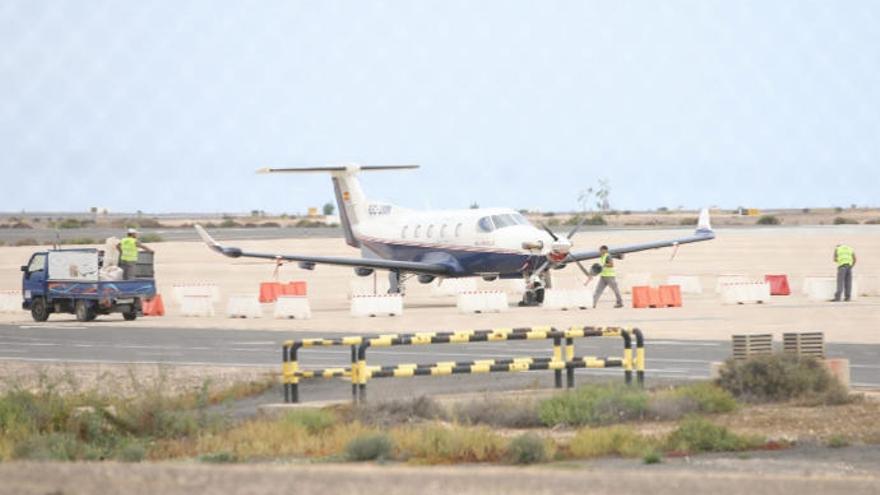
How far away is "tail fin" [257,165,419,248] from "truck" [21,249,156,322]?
12.5 metres

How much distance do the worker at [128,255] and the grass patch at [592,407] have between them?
85.5 feet

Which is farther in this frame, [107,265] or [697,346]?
[107,265]

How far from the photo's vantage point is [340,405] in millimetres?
23516

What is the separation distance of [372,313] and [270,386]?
68.3ft

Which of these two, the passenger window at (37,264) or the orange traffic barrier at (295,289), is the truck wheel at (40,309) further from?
the orange traffic barrier at (295,289)

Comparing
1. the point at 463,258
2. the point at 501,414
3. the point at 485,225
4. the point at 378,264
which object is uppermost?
the point at 485,225

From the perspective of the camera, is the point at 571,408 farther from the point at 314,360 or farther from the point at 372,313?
the point at 372,313

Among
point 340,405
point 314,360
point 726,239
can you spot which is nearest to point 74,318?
point 314,360

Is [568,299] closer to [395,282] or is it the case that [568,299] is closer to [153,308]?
[395,282]

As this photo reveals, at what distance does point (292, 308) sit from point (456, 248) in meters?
7.63

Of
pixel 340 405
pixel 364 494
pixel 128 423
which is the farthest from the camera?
pixel 340 405

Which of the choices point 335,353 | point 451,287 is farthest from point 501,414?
point 451,287

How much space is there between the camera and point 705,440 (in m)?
19.6

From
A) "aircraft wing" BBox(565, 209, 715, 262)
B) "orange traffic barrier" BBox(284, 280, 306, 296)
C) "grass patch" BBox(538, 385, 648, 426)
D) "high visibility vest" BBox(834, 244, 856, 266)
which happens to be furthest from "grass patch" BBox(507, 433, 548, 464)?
A: "orange traffic barrier" BBox(284, 280, 306, 296)
